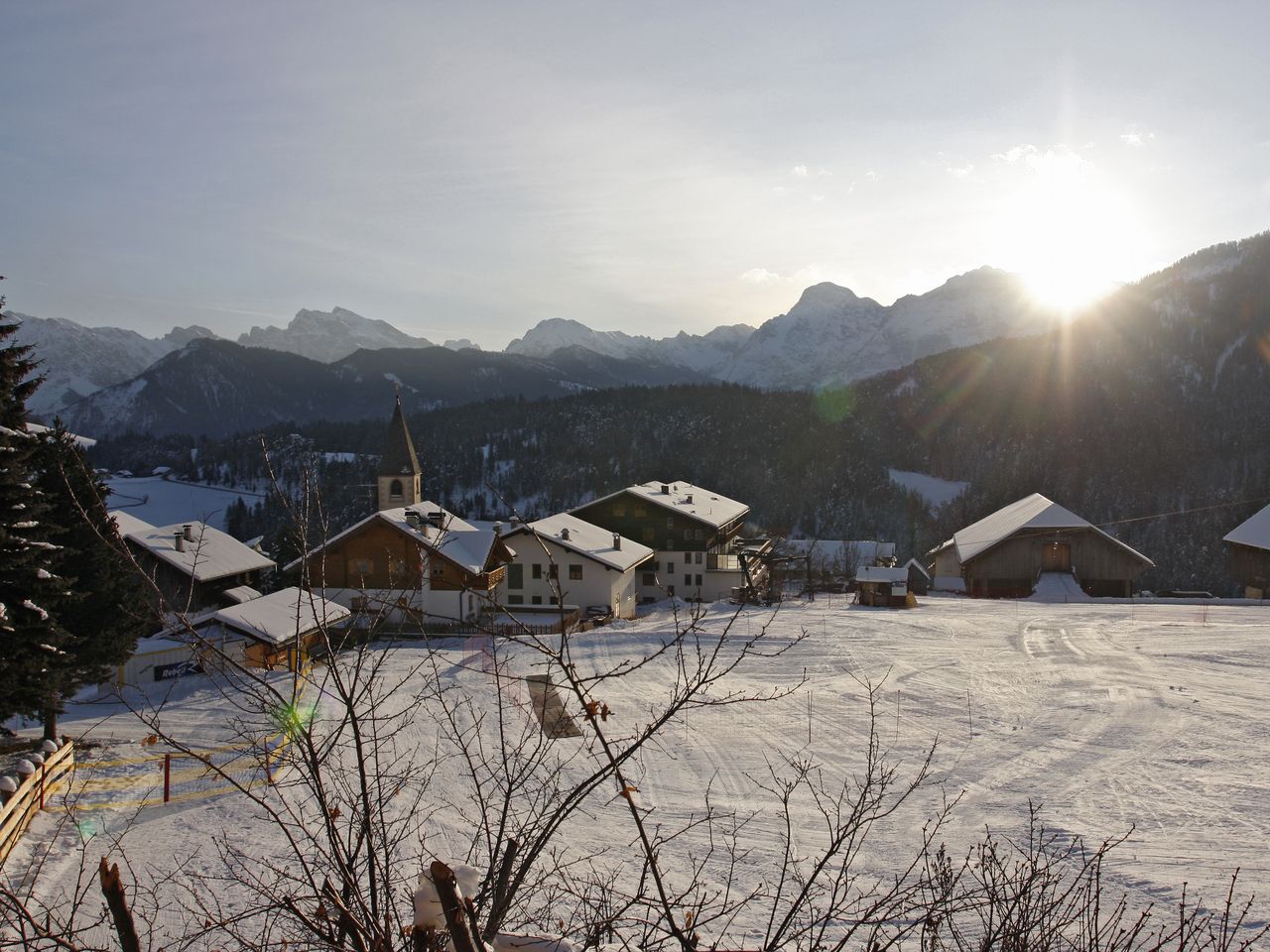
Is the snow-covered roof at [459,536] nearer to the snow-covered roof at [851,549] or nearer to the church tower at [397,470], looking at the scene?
the church tower at [397,470]

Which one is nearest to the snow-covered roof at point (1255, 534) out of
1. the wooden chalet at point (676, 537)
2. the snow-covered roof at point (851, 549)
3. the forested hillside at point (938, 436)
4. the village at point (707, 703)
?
the village at point (707, 703)

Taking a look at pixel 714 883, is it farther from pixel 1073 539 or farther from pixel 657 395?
pixel 657 395

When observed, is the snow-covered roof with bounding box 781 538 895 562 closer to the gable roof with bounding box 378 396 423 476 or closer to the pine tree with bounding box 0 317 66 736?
the gable roof with bounding box 378 396 423 476

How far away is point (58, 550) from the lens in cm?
1598

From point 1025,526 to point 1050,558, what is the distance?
105 inches

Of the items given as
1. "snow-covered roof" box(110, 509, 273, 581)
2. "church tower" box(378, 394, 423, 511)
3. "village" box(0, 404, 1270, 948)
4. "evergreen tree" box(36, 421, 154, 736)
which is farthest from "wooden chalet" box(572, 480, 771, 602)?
"evergreen tree" box(36, 421, 154, 736)

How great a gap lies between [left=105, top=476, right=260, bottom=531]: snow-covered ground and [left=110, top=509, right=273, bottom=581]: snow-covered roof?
9302 centimetres

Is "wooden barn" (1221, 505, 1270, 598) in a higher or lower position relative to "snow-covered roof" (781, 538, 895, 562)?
higher

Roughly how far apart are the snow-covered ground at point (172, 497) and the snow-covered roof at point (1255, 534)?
12388 centimetres

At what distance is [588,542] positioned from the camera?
4181cm

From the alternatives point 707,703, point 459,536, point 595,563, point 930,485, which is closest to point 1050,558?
point 595,563

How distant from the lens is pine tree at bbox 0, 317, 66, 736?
14.9 m

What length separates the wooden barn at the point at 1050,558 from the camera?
42.4m

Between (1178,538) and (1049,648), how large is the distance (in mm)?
83067
